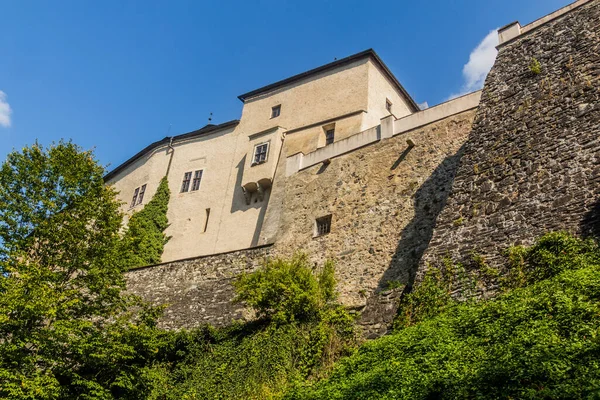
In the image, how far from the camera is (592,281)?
8742mm

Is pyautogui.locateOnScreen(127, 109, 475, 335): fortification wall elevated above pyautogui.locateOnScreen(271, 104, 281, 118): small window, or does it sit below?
below

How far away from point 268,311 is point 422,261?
18.3 ft

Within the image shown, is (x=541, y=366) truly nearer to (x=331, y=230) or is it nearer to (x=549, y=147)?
(x=549, y=147)

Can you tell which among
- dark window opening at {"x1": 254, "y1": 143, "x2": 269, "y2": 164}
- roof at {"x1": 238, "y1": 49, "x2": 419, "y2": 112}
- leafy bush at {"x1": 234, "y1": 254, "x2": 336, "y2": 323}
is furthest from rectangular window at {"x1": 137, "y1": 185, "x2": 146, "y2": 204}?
leafy bush at {"x1": 234, "y1": 254, "x2": 336, "y2": 323}

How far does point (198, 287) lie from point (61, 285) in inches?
195

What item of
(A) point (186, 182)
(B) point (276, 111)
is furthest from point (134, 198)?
(B) point (276, 111)

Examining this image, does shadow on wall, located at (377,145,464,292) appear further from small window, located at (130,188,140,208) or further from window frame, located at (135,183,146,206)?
small window, located at (130,188,140,208)

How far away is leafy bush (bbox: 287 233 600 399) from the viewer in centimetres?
741

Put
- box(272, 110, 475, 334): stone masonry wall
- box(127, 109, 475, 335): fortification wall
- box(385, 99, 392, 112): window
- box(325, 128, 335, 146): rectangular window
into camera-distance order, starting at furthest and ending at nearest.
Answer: box(385, 99, 392, 112): window, box(325, 128, 335, 146): rectangular window, box(127, 109, 475, 335): fortification wall, box(272, 110, 475, 334): stone masonry wall

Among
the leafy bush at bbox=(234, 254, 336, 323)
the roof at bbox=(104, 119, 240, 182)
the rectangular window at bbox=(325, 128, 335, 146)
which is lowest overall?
the leafy bush at bbox=(234, 254, 336, 323)

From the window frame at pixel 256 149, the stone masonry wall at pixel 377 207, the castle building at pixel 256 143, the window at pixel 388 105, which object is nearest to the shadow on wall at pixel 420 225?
the stone masonry wall at pixel 377 207

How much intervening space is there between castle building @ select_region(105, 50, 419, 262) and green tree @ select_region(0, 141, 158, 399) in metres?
6.19

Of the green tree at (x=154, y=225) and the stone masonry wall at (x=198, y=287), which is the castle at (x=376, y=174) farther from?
the green tree at (x=154, y=225)

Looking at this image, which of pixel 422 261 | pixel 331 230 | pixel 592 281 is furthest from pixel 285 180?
pixel 592 281
